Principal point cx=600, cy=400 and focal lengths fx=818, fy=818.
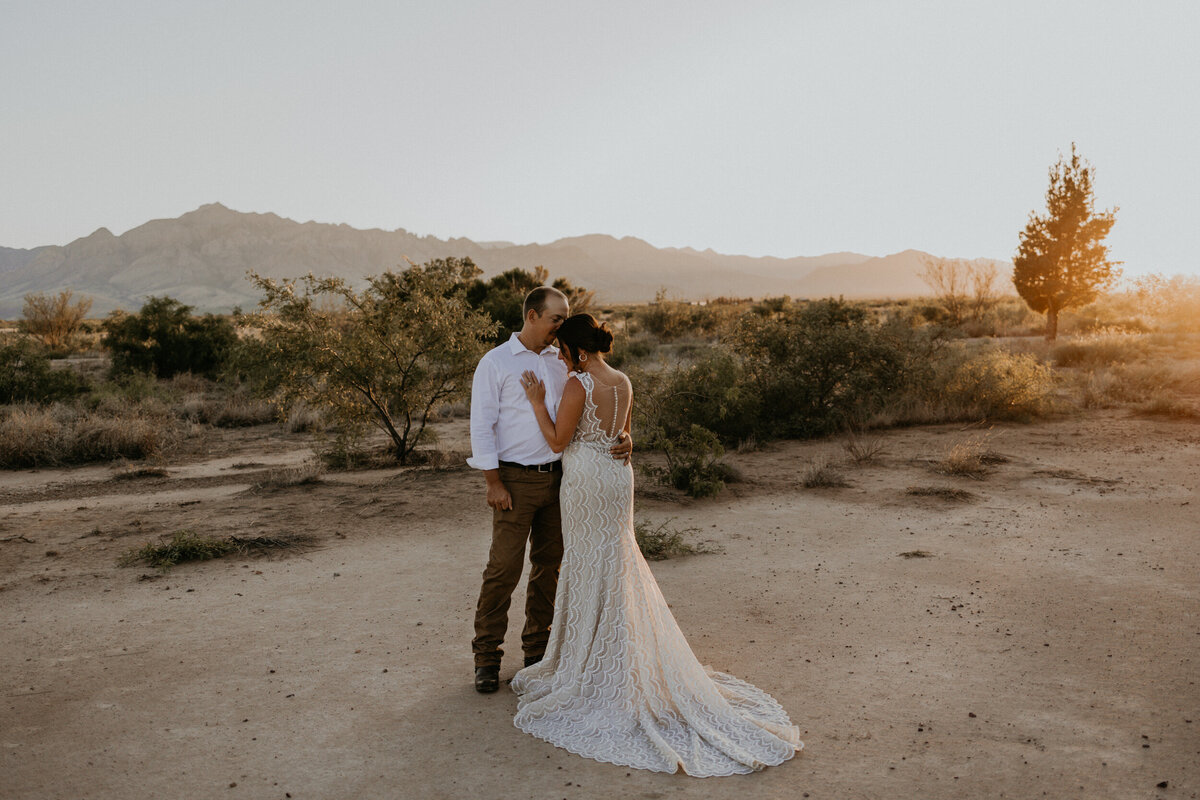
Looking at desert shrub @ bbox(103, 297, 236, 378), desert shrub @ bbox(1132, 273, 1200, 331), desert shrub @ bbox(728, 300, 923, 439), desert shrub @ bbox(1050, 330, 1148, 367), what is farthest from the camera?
desert shrub @ bbox(1132, 273, 1200, 331)

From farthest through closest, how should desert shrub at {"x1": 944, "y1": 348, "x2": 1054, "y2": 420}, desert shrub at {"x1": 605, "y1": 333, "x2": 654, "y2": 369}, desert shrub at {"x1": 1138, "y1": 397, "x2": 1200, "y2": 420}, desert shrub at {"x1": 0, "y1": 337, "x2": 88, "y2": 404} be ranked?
desert shrub at {"x1": 605, "y1": 333, "x2": 654, "y2": 369}, desert shrub at {"x1": 0, "y1": 337, "x2": 88, "y2": 404}, desert shrub at {"x1": 944, "y1": 348, "x2": 1054, "y2": 420}, desert shrub at {"x1": 1138, "y1": 397, "x2": 1200, "y2": 420}

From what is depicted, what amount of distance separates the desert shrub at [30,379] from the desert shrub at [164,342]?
4065 mm

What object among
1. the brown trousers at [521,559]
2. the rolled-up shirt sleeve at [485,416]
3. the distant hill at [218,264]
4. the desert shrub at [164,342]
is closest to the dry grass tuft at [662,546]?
the brown trousers at [521,559]

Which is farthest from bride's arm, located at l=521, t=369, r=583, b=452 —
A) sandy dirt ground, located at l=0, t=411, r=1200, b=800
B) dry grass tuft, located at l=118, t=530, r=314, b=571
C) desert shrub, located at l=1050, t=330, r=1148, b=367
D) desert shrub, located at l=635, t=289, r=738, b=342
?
desert shrub, located at l=635, t=289, r=738, b=342

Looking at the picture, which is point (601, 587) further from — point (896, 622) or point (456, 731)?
point (896, 622)

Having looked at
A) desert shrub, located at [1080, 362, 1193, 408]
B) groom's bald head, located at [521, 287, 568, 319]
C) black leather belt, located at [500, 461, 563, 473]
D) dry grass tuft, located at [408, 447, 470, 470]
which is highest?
groom's bald head, located at [521, 287, 568, 319]

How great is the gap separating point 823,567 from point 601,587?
3332 millimetres

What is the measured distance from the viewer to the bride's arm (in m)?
4.27

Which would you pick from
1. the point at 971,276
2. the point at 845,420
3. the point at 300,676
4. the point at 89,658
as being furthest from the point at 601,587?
the point at 971,276

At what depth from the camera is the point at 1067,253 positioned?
26547mm

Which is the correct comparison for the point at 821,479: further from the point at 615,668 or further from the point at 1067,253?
the point at 1067,253

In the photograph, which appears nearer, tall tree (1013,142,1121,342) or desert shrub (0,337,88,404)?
desert shrub (0,337,88,404)

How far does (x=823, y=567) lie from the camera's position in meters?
7.10

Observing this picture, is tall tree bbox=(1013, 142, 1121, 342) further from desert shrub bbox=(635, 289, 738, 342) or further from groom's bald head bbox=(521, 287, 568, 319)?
groom's bald head bbox=(521, 287, 568, 319)
